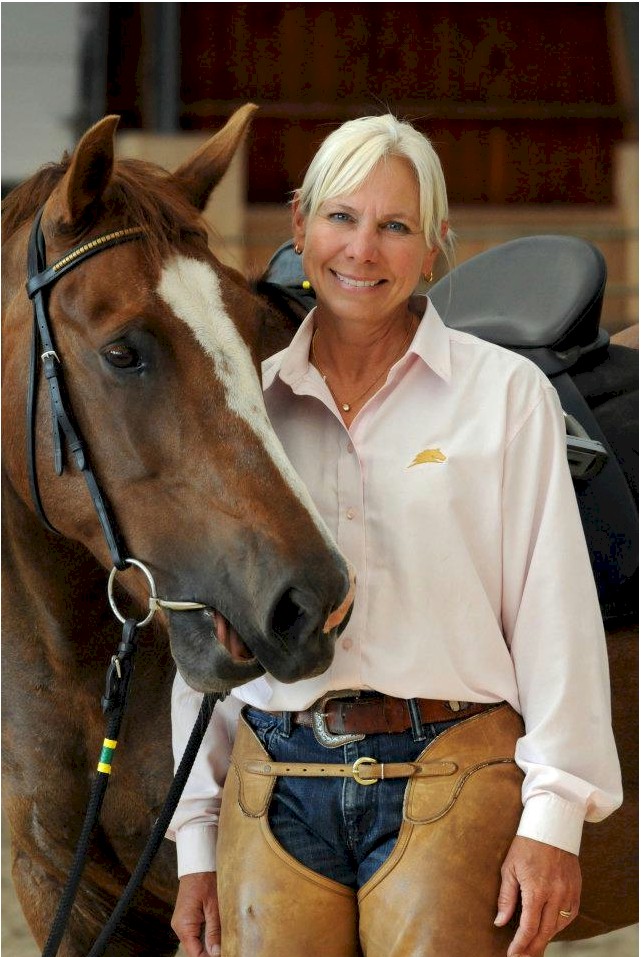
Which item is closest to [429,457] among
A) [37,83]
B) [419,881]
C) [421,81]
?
[419,881]

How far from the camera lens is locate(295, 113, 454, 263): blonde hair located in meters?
1.33

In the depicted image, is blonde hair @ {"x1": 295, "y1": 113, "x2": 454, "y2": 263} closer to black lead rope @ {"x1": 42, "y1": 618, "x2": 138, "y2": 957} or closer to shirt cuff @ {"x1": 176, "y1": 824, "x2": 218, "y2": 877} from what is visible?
black lead rope @ {"x1": 42, "y1": 618, "x2": 138, "y2": 957}

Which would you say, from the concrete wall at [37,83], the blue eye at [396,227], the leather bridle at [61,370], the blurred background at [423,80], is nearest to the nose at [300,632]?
the leather bridle at [61,370]

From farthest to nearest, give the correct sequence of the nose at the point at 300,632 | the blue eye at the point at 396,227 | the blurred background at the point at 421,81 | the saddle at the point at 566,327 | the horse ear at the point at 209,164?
the blurred background at the point at 421,81
the saddle at the point at 566,327
the horse ear at the point at 209,164
the blue eye at the point at 396,227
the nose at the point at 300,632

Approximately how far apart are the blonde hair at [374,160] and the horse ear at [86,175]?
26 cm

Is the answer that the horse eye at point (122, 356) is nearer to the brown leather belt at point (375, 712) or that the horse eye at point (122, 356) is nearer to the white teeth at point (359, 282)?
the white teeth at point (359, 282)

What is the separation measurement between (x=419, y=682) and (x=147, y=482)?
385 millimetres

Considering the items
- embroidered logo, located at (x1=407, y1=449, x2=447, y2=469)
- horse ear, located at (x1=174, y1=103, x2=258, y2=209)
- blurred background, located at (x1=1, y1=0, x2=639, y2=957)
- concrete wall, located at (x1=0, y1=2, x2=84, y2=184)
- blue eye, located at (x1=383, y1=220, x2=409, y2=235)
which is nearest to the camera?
embroidered logo, located at (x1=407, y1=449, x2=447, y2=469)

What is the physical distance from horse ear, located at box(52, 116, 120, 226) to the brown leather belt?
645mm

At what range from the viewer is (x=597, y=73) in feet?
26.6

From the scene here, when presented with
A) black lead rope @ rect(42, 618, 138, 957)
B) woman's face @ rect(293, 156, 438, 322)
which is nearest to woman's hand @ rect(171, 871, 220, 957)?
black lead rope @ rect(42, 618, 138, 957)

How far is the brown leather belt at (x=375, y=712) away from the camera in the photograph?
124 cm

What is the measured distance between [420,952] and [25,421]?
0.77 m

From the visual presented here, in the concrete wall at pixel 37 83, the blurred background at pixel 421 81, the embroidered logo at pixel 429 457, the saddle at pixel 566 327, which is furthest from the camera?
the blurred background at pixel 421 81
